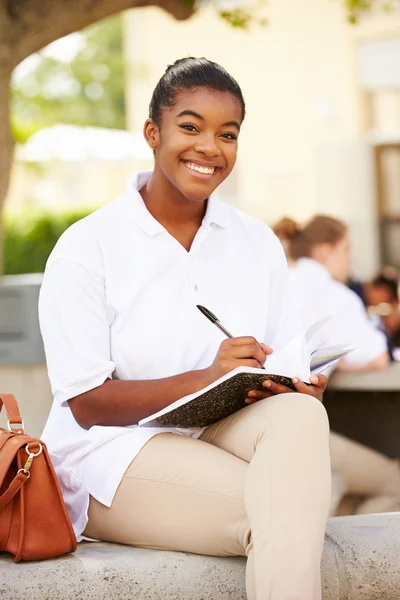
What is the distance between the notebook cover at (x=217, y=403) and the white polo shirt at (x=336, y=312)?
2284mm

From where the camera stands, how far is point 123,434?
8.44ft

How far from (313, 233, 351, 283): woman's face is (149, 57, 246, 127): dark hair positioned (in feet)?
8.42

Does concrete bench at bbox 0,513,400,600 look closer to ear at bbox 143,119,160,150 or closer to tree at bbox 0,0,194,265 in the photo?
ear at bbox 143,119,160,150

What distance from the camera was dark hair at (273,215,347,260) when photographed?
5359 mm

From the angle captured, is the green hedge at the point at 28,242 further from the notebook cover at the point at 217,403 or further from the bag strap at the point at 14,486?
the bag strap at the point at 14,486

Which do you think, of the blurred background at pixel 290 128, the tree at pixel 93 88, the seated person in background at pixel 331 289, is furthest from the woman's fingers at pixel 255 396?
the tree at pixel 93 88

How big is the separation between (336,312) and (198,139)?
2389 millimetres

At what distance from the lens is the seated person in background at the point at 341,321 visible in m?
4.69

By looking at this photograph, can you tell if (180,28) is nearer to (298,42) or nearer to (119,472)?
(298,42)

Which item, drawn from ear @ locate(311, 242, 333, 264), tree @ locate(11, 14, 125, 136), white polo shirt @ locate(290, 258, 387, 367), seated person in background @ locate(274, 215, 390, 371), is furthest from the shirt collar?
tree @ locate(11, 14, 125, 136)

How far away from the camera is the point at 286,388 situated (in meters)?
2.56

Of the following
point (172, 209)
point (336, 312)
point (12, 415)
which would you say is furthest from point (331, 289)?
point (12, 415)

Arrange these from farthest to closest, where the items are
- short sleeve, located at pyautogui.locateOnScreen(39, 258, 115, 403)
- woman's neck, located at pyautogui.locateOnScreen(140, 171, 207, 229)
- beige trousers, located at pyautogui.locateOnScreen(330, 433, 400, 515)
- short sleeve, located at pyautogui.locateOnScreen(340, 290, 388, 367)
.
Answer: short sleeve, located at pyautogui.locateOnScreen(340, 290, 388, 367) < beige trousers, located at pyautogui.locateOnScreen(330, 433, 400, 515) < woman's neck, located at pyautogui.locateOnScreen(140, 171, 207, 229) < short sleeve, located at pyautogui.locateOnScreen(39, 258, 115, 403)

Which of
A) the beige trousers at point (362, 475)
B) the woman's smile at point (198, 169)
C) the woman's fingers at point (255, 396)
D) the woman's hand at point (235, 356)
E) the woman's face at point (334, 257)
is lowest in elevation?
the beige trousers at point (362, 475)
